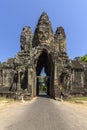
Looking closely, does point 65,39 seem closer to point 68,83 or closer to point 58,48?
point 58,48

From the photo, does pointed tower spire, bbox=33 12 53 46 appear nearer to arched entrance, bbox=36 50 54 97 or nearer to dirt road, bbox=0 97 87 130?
arched entrance, bbox=36 50 54 97

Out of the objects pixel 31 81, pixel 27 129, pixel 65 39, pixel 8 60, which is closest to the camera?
pixel 27 129

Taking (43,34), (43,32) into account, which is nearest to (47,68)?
(43,34)

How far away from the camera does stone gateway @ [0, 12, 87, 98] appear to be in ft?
179

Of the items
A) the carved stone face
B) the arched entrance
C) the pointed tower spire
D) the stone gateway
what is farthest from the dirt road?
the pointed tower spire

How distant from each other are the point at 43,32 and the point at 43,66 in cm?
886

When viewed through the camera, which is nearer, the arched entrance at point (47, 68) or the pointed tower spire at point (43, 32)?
the arched entrance at point (47, 68)

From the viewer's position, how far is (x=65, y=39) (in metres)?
69.6

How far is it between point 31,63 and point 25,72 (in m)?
2.24

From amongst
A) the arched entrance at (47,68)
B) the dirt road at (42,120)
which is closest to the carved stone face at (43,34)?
the arched entrance at (47,68)

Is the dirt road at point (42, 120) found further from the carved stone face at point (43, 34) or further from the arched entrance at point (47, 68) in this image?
the carved stone face at point (43, 34)

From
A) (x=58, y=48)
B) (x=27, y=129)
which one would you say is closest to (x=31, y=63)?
(x=58, y=48)

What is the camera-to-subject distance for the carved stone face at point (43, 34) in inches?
2511

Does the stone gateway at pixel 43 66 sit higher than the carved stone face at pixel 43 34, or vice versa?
the carved stone face at pixel 43 34
